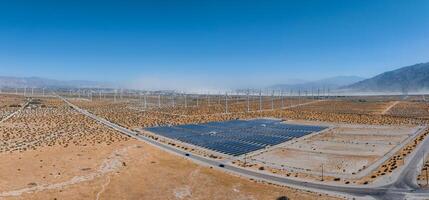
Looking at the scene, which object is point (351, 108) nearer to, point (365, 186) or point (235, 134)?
point (235, 134)

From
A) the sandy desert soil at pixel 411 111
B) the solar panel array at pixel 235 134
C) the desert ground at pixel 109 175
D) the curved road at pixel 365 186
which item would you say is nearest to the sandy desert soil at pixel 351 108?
the sandy desert soil at pixel 411 111

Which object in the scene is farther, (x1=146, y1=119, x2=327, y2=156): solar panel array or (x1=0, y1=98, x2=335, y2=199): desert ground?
(x1=146, y1=119, x2=327, y2=156): solar panel array

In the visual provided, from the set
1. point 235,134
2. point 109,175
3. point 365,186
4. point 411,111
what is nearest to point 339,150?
point 365,186

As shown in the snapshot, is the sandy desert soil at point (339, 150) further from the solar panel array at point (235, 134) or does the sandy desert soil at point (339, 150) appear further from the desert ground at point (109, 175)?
the desert ground at point (109, 175)

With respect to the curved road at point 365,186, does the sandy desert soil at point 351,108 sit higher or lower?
higher

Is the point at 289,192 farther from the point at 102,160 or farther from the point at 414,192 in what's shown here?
the point at 102,160

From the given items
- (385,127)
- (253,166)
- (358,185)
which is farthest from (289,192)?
(385,127)

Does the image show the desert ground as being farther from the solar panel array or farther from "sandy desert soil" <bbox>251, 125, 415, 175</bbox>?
"sandy desert soil" <bbox>251, 125, 415, 175</bbox>

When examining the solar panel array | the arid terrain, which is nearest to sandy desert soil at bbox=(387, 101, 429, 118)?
the arid terrain
